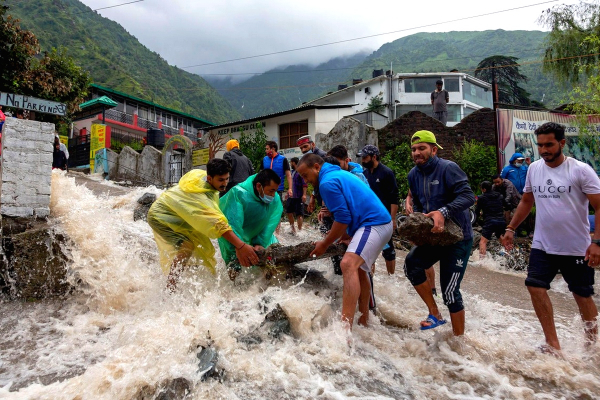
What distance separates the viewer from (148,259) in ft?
20.5

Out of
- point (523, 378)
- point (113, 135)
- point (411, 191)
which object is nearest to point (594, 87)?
point (411, 191)

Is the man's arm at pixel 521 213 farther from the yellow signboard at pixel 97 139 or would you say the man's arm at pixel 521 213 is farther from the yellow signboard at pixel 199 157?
the yellow signboard at pixel 97 139

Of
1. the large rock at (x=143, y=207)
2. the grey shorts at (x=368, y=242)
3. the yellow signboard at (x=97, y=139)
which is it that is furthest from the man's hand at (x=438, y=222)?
the yellow signboard at (x=97, y=139)

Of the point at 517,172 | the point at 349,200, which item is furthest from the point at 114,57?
the point at 349,200

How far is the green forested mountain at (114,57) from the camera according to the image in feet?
156

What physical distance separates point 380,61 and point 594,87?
98640 mm

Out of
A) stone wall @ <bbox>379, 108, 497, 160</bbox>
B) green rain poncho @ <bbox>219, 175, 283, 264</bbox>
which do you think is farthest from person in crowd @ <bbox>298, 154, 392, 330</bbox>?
stone wall @ <bbox>379, 108, 497, 160</bbox>

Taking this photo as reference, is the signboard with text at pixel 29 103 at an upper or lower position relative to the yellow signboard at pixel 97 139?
lower

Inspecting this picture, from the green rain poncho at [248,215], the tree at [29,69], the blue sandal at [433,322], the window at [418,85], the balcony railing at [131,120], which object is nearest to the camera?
the blue sandal at [433,322]

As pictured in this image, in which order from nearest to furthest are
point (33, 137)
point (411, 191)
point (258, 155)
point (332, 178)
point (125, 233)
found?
point (332, 178) < point (411, 191) < point (33, 137) < point (125, 233) < point (258, 155)

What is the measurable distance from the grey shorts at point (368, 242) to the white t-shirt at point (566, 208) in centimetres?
127

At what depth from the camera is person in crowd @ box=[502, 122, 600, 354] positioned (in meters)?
3.34

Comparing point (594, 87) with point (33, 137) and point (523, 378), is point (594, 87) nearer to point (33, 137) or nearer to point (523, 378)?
point (523, 378)

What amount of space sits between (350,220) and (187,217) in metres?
1.65
